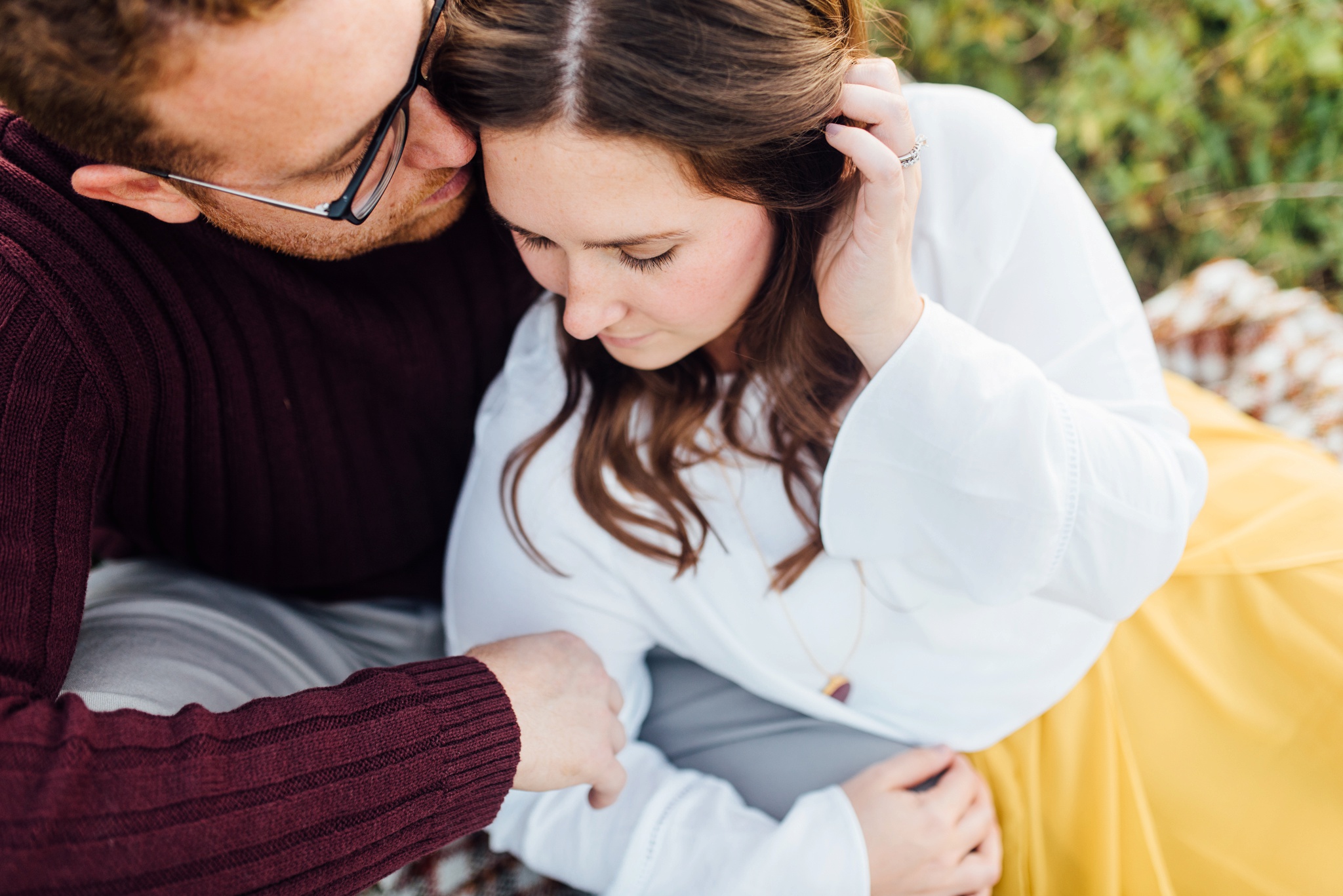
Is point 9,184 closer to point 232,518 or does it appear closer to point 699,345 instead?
point 232,518

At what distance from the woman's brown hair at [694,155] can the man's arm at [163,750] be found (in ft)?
1.29

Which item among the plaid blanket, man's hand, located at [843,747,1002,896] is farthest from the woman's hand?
the plaid blanket

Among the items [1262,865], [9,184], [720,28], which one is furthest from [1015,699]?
[9,184]

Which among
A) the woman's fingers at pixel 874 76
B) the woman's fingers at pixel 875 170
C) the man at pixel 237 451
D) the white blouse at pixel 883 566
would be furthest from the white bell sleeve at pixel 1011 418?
the man at pixel 237 451

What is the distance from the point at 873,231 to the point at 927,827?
3.18 ft

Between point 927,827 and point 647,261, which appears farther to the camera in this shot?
point 927,827

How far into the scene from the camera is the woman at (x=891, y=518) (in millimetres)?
1268

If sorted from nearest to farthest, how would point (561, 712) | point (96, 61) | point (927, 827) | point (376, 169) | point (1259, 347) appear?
point (96, 61) < point (376, 169) < point (561, 712) < point (927, 827) < point (1259, 347)

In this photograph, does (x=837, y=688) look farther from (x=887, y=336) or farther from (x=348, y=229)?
(x=348, y=229)

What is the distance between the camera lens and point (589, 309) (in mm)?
1284

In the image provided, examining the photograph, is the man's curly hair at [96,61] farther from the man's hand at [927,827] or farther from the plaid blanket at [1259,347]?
the plaid blanket at [1259,347]

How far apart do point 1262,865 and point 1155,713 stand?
0.27 meters

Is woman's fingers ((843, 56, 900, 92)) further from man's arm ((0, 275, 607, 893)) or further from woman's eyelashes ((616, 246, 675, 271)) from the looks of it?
man's arm ((0, 275, 607, 893))

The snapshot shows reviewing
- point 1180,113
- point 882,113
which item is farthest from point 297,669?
point 1180,113
